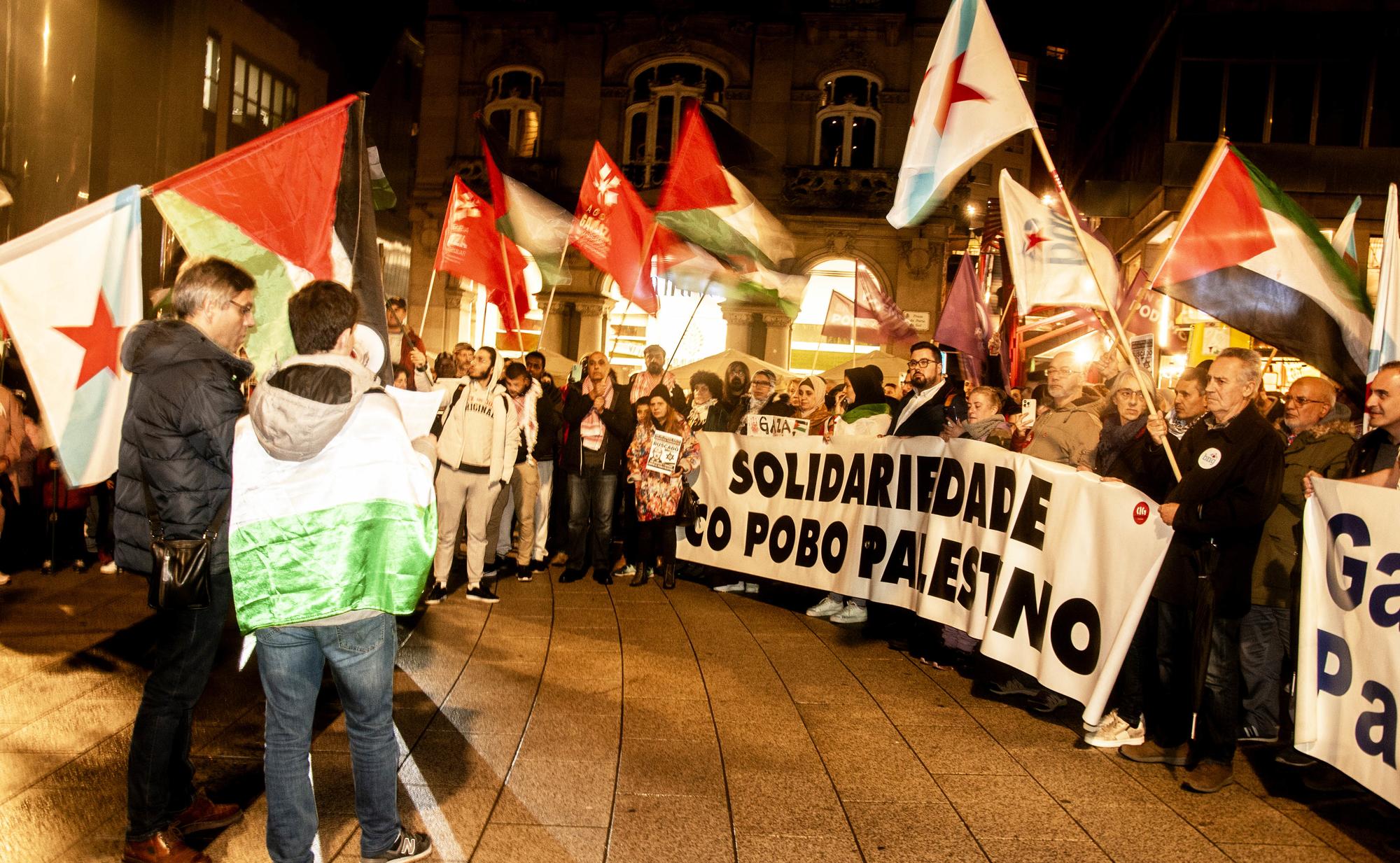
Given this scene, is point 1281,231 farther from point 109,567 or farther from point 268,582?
point 109,567

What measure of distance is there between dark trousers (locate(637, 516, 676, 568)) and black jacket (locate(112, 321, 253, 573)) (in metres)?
5.91

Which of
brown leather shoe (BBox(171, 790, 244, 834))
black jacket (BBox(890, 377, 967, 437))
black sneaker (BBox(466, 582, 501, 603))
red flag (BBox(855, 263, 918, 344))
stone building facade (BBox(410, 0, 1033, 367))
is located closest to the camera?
brown leather shoe (BBox(171, 790, 244, 834))

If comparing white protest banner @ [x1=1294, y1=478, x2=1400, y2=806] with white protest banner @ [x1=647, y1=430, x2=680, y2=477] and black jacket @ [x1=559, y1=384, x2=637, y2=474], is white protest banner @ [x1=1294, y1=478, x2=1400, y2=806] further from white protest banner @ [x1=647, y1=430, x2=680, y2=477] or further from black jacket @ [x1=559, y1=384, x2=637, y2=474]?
black jacket @ [x1=559, y1=384, x2=637, y2=474]

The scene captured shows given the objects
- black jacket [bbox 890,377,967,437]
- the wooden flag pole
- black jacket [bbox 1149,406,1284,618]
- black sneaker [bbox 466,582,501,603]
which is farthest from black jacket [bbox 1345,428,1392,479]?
the wooden flag pole

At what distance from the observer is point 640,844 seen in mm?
3660

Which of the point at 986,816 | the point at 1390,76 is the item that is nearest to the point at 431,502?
the point at 986,816

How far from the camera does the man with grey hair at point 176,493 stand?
3.36 meters

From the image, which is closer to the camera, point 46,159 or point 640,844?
point 640,844

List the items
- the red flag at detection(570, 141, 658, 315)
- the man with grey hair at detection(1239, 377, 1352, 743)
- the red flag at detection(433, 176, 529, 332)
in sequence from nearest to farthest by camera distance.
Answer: the man with grey hair at detection(1239, 377, 1352, 743), the red flag at detection(570, 141, 658, 315), the red flag at detection(433, 176, 529, 332)

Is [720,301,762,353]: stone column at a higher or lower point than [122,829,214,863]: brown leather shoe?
higher

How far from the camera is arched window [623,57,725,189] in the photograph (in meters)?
25.1

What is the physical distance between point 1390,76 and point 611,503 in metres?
21.2

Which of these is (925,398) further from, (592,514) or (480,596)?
(480,596)

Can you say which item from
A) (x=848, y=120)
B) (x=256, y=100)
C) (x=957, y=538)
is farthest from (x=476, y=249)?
(x=848, y=120)
